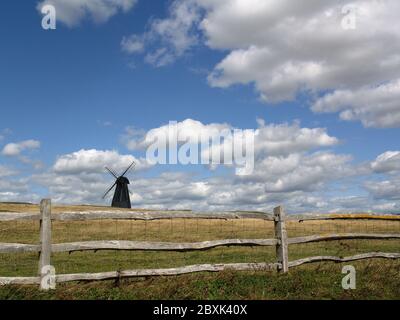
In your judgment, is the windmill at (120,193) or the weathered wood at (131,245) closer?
the weathered wood at (131,245)

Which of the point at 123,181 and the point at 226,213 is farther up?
the point at 123,181

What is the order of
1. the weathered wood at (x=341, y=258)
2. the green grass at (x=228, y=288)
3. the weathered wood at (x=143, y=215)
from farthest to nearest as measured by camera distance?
the weathered wood at (x=341, y=258) < the weathered wood at (x=143, y=215) < the green grass at (x=228, y=288)

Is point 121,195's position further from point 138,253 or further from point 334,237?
point 334,237

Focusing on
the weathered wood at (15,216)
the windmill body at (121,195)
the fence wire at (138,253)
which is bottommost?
the fence wire at (138,253)

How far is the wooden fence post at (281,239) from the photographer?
38.2 feet

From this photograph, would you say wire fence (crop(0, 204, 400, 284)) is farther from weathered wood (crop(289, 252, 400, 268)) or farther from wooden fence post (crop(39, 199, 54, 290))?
wooden fence post (crop(39, 199, 54, 290))

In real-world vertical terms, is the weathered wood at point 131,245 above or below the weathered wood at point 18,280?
above

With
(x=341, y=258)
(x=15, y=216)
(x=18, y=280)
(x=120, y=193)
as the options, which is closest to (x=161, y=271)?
(x=18, y=280)

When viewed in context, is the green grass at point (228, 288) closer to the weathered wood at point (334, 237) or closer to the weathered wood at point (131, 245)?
the weathered wood at point (131, 245)

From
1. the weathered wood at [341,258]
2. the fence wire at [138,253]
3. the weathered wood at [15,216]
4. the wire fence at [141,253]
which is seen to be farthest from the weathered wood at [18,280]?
the weathered wood at [341,258]
